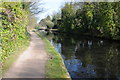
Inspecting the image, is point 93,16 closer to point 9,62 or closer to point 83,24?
point 83,24

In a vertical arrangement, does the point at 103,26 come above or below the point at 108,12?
below

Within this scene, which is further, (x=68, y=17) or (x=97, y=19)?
(x=68, y=17)

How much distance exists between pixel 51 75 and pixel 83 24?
131 ft

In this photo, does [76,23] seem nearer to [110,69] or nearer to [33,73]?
[110,69]

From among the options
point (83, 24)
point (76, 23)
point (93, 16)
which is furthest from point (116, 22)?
point (76, 23)

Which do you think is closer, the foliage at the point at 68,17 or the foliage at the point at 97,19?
the foliage at the point at 97,19

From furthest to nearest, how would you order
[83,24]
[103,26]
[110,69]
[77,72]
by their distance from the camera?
1. [83,24]
2. [103,26]
3. [110,69]
4. [77,72]

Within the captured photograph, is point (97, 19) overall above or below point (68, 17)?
above

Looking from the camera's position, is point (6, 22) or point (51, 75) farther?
point (6, 22)

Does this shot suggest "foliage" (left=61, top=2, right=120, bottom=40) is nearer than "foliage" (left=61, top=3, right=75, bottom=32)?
Yes

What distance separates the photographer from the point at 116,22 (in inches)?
1129

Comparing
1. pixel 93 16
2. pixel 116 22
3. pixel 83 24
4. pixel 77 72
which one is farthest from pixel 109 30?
pixel 77 72

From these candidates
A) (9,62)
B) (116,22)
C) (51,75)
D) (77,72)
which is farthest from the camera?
(116,22)

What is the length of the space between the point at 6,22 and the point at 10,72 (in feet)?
9.18
